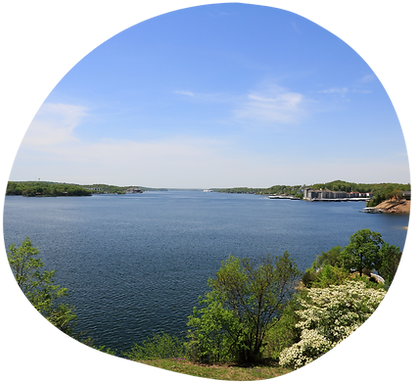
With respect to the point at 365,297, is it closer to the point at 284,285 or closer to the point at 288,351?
the point at 288,351

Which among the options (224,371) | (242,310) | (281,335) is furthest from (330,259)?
(224,371)

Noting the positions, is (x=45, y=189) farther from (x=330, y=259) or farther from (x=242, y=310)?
(x=330, y=259)

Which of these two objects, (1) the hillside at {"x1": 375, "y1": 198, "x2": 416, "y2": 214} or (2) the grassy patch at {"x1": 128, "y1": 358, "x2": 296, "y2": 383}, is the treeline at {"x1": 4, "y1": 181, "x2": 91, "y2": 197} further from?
(1) the hillside at {"x1": 375, "y1": 198, "x2": 416, "y2": 214}

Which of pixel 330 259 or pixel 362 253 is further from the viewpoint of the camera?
pixel 330 259

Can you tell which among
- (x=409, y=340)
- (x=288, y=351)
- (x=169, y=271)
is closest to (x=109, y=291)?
(x=169, y=271)

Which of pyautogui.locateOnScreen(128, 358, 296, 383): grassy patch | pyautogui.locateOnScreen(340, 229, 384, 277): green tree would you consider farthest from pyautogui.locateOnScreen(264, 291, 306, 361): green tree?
pyautogui.locateOnScreen(340, 229, 384, 277): green tree

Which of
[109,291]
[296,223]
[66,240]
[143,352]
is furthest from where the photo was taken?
[296,223]
